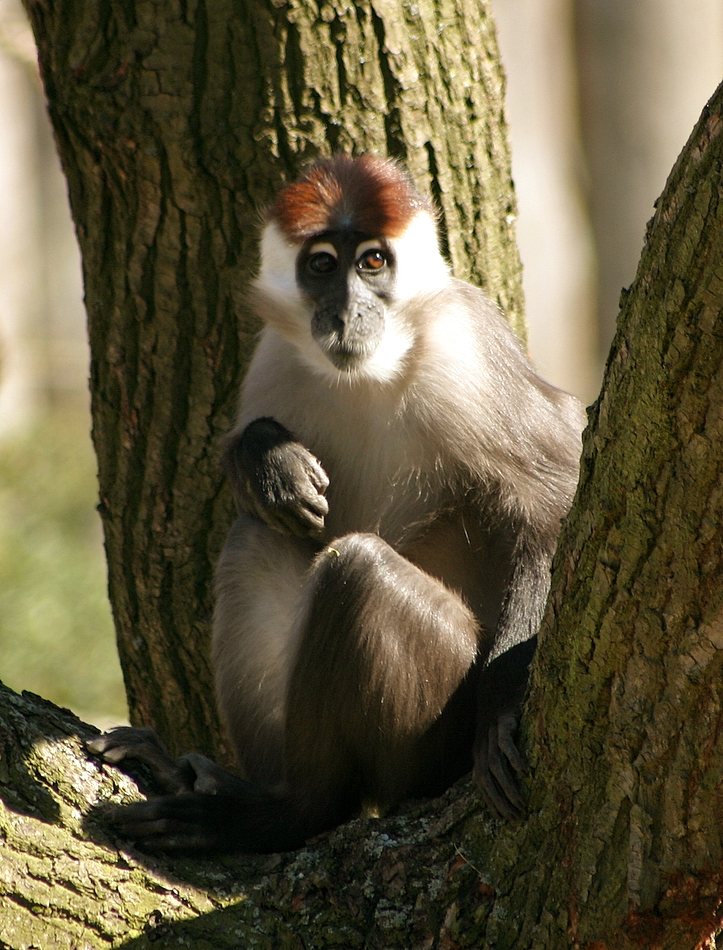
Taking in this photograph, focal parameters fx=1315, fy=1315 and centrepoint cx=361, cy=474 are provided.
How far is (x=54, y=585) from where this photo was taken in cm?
1224

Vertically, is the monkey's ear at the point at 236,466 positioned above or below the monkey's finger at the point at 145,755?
above

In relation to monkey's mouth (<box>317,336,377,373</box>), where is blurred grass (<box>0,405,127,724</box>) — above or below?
above

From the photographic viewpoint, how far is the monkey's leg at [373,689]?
13.3ft

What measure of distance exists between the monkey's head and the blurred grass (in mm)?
5981

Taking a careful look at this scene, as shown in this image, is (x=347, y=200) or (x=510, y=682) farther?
(x=347, y=200)

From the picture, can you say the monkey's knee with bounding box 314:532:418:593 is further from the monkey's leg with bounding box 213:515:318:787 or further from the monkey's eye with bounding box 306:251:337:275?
the monkey's eye with bounding box 306:251:337:275

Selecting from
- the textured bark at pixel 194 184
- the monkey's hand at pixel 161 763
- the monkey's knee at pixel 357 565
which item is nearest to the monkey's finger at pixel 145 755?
the monkey's hand at pixel 161 763

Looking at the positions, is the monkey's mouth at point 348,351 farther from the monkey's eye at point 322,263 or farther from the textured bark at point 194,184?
the textured bark at point 194,184

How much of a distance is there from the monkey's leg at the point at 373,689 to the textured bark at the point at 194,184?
1343 mm

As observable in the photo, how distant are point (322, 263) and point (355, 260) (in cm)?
12

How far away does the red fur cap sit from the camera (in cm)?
465

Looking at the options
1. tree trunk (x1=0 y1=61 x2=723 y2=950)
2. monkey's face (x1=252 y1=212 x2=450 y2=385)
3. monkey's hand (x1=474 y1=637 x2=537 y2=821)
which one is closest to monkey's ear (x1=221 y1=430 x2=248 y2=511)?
monkey's face (x1=252 y1=212 x2=450 y2=385)

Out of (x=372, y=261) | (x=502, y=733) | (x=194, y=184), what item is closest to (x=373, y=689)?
(x=502, y=733)

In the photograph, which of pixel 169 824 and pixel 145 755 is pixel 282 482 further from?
pixel 169 824
